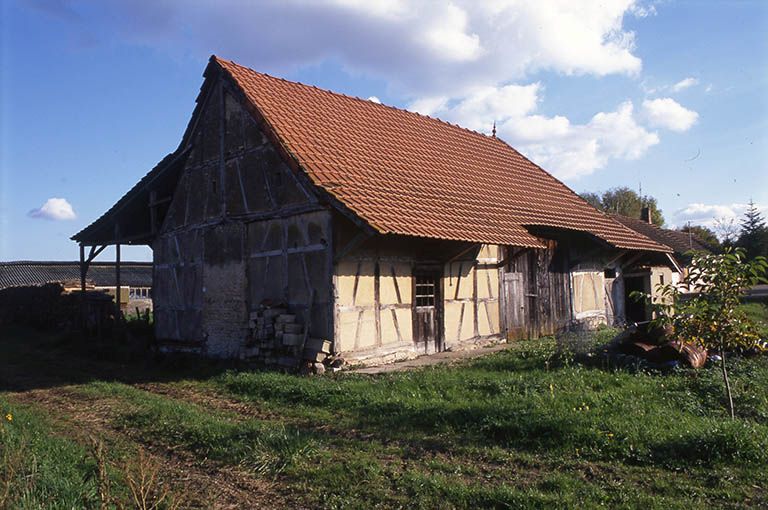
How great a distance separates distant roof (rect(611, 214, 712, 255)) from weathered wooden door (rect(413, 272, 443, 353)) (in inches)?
906

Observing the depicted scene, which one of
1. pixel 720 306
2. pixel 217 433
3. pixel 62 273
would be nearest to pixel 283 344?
pixel 217 433

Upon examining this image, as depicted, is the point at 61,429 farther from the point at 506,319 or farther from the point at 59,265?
the point at 59,265

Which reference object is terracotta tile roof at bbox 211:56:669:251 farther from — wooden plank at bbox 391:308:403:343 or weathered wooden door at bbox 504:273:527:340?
wooden plank at bbox 391:308:403:343

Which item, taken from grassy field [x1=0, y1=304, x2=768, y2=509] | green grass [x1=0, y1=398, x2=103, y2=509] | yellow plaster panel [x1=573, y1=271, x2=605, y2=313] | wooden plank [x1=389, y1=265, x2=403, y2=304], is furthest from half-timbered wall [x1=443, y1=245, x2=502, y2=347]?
green grass [x1=0, y1=398, x2=103, y2=509]

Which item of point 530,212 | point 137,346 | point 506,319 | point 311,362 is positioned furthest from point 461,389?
point 137,346

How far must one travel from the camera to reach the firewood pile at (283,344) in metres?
11.5

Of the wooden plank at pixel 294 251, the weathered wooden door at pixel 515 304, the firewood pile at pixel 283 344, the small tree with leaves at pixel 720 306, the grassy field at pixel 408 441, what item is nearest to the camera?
the grassy field at pixel 408 441

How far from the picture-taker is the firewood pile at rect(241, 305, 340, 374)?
1152 cm

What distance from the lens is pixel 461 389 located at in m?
8.99

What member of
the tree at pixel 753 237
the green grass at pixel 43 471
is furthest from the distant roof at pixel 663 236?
the green grass at pixel 43 471

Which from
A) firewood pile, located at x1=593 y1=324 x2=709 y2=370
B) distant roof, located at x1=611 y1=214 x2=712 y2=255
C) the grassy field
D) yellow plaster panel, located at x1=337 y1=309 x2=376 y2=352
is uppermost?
distant roof, located at x1=611 y1=214 x2=712 y2=255

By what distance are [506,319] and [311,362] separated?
244 inches

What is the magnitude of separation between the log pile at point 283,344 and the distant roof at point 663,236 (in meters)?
26.2

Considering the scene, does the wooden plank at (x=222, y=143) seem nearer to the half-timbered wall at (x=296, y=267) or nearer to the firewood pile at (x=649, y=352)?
the half-timbered wall at (x=296, y=267)
